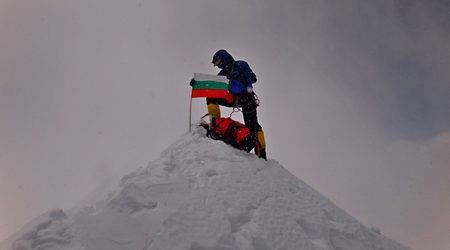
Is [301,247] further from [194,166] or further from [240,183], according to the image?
[194,166]

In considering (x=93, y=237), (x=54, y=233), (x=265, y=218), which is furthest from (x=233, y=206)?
(x=54, y=233)

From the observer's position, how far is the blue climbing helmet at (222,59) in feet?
40.5

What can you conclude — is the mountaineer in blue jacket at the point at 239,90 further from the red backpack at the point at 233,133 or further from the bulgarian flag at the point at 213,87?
the red backpack at the point at 233,133

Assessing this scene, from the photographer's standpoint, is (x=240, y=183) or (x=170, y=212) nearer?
(x=170, y=212)

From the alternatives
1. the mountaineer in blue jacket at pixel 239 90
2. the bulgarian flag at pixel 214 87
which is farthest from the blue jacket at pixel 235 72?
the bulgarian flag at pixel 214 87

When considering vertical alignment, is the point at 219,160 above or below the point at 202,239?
above

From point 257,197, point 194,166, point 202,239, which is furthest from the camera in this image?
point 194,166

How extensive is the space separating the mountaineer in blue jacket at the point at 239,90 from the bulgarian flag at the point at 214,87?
0.12 meters

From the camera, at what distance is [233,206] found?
7.93m

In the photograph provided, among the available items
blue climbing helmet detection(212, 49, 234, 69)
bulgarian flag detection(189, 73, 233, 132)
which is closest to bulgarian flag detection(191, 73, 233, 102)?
bulgarian flag detection(189, 73, 233, 132)

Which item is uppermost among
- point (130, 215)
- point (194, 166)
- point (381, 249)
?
point (194, 166)

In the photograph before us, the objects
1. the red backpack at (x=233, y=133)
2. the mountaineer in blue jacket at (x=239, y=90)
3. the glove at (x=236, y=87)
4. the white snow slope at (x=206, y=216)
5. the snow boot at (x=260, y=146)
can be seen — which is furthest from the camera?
the glove at (x=236, y=87)

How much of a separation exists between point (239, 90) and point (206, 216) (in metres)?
5.27

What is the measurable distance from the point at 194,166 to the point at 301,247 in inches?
114
